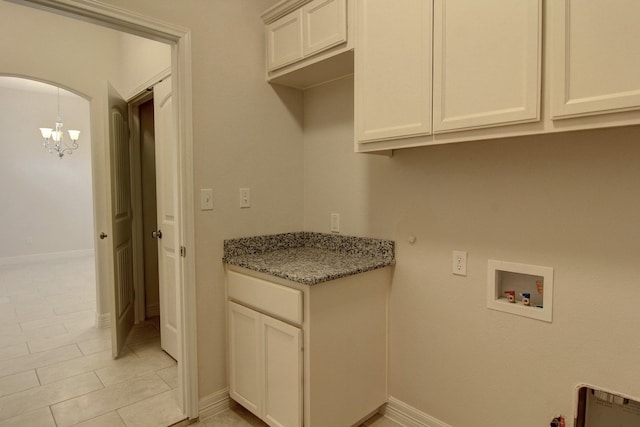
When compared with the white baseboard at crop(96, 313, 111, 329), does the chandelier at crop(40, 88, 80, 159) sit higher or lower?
higher

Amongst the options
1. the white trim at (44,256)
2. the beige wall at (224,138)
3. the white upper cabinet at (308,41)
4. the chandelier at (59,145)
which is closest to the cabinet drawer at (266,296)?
the beige wall at (224,138)

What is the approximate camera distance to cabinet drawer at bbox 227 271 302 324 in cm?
170

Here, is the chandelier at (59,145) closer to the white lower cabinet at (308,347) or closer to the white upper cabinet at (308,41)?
the white upper cabinet at (308,41)

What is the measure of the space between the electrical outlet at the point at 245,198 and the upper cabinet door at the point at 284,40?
2.54 ft

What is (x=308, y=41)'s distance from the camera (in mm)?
1987

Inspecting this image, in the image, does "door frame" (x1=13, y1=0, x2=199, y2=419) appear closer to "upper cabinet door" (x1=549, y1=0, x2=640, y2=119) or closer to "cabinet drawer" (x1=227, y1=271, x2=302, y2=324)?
"cabinet drawer" (x1=227, y1=271, x2=302, y2=324)

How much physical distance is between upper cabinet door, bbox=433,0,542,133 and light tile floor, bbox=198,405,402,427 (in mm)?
1613

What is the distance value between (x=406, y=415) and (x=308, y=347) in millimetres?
816

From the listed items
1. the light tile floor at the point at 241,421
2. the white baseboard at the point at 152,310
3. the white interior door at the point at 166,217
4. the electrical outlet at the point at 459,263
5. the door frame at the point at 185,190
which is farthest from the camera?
the white baseboard at the point at 152,310

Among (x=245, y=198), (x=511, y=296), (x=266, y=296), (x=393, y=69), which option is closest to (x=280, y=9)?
(x=393, y=69)

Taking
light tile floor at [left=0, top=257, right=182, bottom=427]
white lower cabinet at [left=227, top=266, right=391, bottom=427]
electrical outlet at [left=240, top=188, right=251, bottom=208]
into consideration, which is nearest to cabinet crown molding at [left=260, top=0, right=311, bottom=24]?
electrical outlet at [left=240, top=188, right=251, bottom=208]

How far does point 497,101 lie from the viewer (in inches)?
51.0

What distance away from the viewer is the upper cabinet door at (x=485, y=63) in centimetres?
121

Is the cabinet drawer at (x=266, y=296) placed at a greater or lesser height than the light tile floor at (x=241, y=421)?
greater
